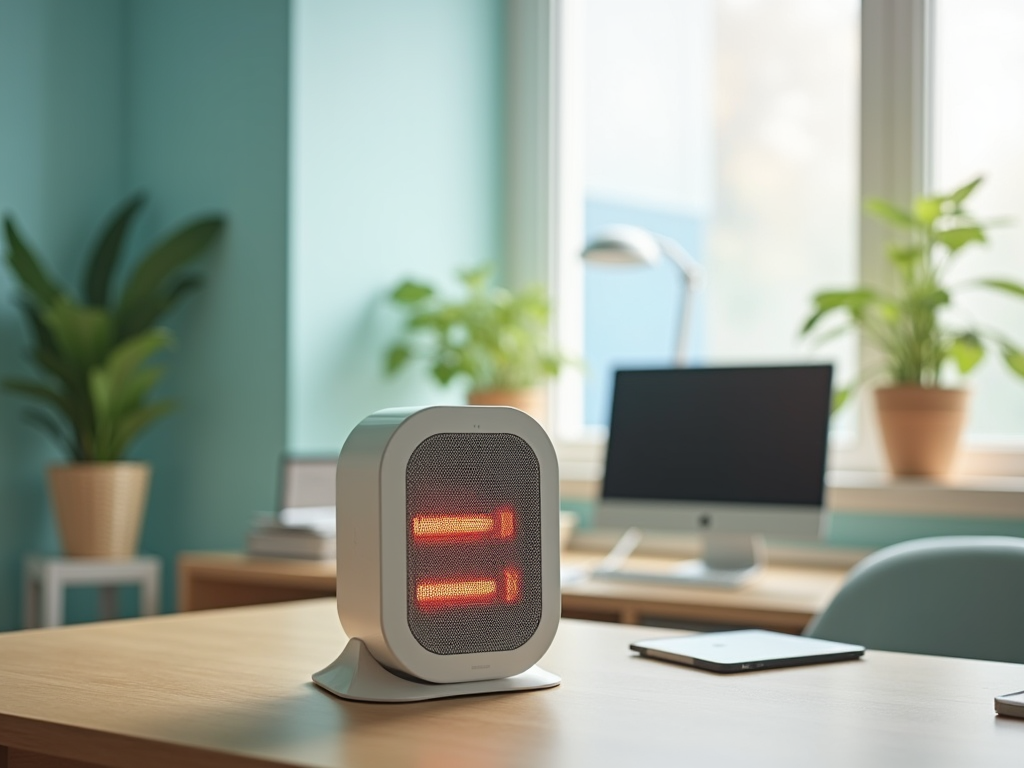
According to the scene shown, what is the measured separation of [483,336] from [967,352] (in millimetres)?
1157

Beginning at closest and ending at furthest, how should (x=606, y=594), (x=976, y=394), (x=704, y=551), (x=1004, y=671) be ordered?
(x=1004, y=671) → (x=606, y=594) → (x=704, y=551) → (x=976, y=394)

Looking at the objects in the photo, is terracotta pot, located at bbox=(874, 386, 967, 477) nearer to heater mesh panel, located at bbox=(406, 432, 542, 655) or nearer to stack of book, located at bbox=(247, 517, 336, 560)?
stack of book, located at bbox=(247, 517, 336, 560)

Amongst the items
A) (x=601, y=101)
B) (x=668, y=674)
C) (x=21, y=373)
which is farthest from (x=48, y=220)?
(x=668, y=674)

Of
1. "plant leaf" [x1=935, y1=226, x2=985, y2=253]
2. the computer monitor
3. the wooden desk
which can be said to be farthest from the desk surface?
"plant leaf" [x1=935, y1=226, x2=985, y2=253]

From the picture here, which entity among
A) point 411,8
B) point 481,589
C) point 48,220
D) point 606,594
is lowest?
point 606,594

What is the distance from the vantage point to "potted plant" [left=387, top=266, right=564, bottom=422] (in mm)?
3301

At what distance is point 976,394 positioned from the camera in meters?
3.02

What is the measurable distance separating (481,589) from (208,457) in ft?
7.26

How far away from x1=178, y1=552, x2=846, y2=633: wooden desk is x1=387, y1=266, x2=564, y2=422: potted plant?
460 millimetres

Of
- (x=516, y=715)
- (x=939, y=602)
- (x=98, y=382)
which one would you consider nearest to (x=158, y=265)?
(x=98, y=382)

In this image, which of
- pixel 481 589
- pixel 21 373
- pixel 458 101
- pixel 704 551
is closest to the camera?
pixel 481 589

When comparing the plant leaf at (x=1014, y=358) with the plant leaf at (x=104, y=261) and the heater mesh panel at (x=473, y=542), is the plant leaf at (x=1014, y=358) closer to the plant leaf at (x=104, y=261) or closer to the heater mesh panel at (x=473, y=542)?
the heater mesh panel at (x=473, y=542)

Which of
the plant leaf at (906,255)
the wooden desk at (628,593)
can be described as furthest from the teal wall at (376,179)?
the plant leaf at (906,255)

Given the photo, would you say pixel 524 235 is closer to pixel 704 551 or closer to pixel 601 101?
pixel 601 101
